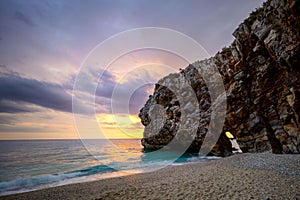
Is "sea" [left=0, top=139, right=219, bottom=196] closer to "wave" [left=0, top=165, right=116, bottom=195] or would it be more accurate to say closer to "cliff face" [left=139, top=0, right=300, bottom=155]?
"wave" [left=0, top=165, right=116, bottom=195]

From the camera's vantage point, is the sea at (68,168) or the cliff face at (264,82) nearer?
the sea at (68,168)

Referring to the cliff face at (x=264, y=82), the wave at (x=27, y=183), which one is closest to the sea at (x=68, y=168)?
the wave at (x=27, y=183)

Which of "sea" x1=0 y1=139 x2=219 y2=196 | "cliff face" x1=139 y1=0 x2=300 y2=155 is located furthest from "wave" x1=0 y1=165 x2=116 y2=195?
"cliff face" x1=139 y1=0 x2=300 y2=155

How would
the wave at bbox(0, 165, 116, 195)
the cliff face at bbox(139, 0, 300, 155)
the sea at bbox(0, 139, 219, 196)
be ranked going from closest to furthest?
the wave at bbox(0, 165, 116, 195), the sea at bbox(0, 139, 219, 196), the cliff face at bbox(139, 0, 300, 155)

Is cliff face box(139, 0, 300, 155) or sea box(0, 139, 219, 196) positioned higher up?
cliff face box(139, 0, 300, 155)

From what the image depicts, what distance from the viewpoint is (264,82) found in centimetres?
1938

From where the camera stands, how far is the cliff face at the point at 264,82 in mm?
14859

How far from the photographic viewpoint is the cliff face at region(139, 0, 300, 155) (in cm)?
1486

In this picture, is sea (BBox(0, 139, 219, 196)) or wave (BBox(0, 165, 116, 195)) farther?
sea (BBox(0, 139, 219, 196))

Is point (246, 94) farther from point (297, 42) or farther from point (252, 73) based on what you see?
point (297, 42)

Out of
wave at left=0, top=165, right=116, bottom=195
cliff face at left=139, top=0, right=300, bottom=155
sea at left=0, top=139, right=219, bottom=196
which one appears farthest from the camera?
cliff face at left=139, top=0, right=300, bottom=155

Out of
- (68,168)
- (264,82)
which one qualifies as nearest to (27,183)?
(68,168)

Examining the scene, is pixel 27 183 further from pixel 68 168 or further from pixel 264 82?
pixel 264 82

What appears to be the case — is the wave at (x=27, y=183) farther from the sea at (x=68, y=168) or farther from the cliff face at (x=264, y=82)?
the cliff face at (x=264, y=82)
